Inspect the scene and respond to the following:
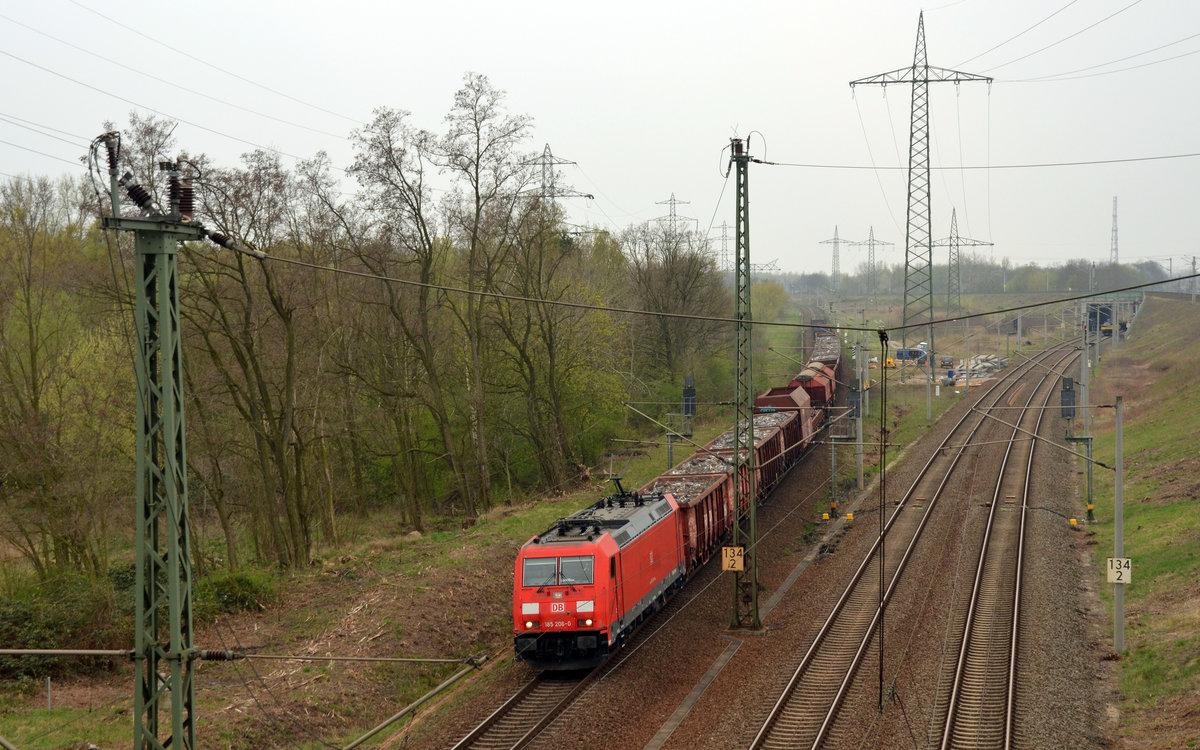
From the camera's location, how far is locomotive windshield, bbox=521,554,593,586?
796 inches

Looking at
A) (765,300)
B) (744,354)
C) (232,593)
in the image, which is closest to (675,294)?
(744,354)

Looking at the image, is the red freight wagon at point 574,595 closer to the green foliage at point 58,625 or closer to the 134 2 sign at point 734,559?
the 134 2 sign at point 734,559

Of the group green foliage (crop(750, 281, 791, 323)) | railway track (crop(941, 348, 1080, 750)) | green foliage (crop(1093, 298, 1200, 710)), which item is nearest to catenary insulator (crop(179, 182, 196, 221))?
railway track (crop(941, 348, 1080, 750))

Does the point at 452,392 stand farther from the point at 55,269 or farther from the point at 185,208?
the point at 185,208

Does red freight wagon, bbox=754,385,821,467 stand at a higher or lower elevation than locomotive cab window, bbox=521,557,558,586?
higher

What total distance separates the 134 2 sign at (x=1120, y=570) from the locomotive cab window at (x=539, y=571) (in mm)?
13090

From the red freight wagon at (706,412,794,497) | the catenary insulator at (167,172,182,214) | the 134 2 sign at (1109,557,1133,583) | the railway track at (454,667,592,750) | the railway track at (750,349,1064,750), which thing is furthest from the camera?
the red freight wagon at (706,412,794,497)

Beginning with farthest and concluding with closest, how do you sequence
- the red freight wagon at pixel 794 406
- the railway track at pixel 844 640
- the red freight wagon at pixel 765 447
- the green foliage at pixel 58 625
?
the red freight wagon at pixel 794 406, the red freight wagon at pixel 765 447, the green foliage at pixel 58 625, the railway track at pixel 844 640

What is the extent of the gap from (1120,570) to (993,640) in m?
3.37

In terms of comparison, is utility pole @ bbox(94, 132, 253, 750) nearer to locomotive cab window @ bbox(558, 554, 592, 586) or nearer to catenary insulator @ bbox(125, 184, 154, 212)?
catenary insulator @ bbox(125, 184, 154, 212)

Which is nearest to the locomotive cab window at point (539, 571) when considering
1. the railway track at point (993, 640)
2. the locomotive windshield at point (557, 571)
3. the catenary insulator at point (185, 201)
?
the locomotive windshield at point (557, 571)

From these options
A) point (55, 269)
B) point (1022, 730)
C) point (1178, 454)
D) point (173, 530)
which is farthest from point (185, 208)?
point (1178, 454)

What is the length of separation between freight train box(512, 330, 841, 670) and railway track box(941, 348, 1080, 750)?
7.07 metres

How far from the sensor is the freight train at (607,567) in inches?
795
